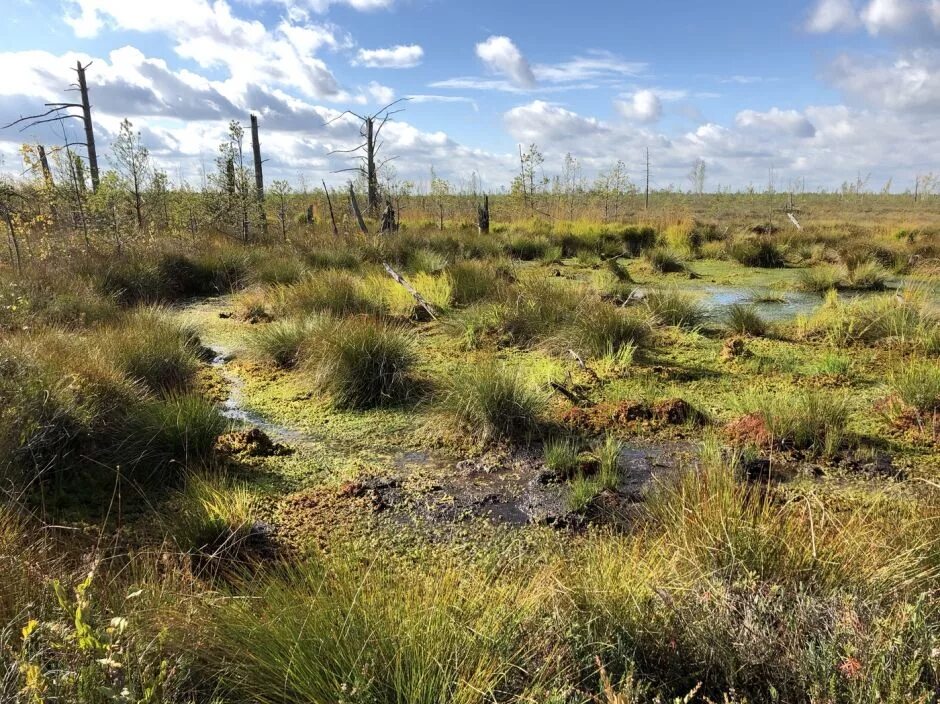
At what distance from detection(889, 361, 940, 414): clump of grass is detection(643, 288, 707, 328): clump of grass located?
271cm

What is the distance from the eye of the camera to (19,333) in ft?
15.3

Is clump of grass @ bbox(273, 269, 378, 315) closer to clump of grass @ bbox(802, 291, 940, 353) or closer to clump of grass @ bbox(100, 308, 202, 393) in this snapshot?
clump of grass @ bbox(100, 308, 202, 393)

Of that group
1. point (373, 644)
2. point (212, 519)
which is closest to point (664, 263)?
point (212, 519)

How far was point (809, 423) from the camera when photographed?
13.2 feet

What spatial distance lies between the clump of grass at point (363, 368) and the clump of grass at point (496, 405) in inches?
31.9

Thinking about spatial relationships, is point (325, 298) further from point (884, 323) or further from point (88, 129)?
point (88, 129)

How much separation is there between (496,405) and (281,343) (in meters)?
2.77

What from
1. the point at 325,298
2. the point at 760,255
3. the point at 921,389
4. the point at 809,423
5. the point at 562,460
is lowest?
the point at 562,460

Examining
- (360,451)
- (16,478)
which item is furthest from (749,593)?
(16,478)

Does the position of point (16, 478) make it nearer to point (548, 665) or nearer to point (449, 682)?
point (449, 682)

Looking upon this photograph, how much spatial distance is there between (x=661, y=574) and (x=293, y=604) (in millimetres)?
1321

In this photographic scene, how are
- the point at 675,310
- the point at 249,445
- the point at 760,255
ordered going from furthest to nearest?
the point at 760,255 < the point at 675,310 < the point at 249,445

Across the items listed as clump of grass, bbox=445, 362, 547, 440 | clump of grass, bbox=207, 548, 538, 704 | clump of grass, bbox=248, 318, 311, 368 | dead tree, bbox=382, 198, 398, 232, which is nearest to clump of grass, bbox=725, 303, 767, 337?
clump of grass, bbox=445, 362, 547, 440

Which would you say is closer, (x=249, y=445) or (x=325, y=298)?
(x=249, y=445)
